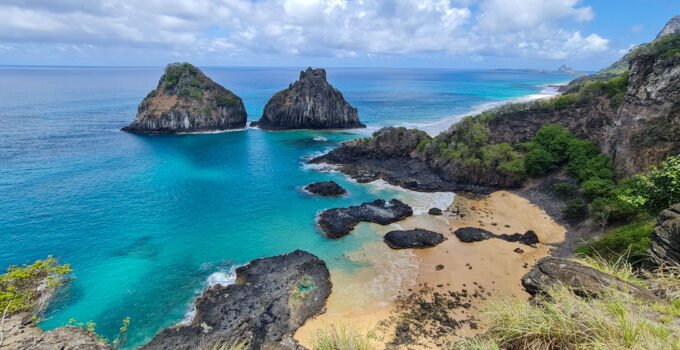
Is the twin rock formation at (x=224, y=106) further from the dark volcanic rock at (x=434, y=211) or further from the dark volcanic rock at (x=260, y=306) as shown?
the dark volcanic rock at (x=260, y=306)

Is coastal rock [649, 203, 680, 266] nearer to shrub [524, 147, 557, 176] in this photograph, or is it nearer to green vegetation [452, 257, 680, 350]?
green vegetation [452, 257, 680, 350]

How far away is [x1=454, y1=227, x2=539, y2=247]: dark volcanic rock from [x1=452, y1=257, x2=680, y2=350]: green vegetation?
27.0m

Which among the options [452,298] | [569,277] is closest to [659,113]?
[452,298]

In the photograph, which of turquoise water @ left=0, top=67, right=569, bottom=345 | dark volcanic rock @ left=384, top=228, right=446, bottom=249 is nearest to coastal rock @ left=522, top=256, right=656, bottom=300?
turquoise water @ left=0, top=67, right=569, bottom=345

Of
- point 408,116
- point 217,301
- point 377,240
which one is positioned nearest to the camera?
point 217,301

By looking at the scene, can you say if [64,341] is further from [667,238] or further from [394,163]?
[394,163]

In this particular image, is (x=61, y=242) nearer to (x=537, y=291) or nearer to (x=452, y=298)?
(x=452, y=298)

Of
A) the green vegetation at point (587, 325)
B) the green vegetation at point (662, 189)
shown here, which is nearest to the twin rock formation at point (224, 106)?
the green vegetation at point (662, 189)

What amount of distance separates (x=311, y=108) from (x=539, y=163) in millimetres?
59849

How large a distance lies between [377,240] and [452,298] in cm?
1116

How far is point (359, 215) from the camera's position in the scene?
134 feet

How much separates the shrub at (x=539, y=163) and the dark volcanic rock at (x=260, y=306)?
36.1 m

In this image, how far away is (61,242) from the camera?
1339 inches

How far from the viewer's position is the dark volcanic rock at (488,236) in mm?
34906
